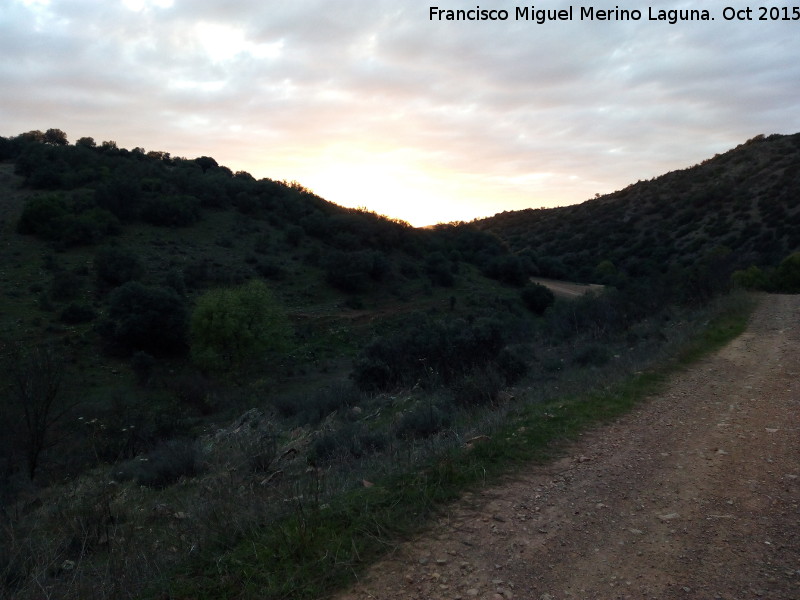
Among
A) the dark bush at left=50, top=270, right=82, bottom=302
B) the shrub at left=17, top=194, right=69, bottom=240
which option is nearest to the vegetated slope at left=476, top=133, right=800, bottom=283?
the dark bush at left=50, top=270, right=82, bottom=302

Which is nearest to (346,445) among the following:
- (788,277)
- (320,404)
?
(320,404)

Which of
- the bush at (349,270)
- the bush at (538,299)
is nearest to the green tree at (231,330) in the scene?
the bush at (349,270)

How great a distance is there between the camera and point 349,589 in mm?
3863

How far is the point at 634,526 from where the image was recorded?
4473 millimetres

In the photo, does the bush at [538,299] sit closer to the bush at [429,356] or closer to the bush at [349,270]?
the bush at [349,270]

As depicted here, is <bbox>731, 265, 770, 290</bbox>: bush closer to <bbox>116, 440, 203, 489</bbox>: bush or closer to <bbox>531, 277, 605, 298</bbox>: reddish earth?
<bbox>531, 277, 605, 298</bbox>: reddish earth

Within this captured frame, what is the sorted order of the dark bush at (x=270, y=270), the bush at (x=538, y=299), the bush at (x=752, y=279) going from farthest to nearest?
the bush at (x=538, y=299) < the dark bush at (x=270, y=270) < the bush at (x=752, y=279)

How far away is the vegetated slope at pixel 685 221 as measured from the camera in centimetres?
4334

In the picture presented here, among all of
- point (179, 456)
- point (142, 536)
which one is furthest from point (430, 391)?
point (142, 536)

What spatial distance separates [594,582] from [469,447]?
2.39 metres

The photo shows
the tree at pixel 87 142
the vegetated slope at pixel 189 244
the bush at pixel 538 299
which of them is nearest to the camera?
the vegetated slope at pixel 189 244

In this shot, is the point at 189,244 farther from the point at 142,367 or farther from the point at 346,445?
the point at 346,445

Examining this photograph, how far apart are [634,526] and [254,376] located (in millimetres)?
25259

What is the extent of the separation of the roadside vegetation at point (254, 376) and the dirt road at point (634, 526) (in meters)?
0.35
